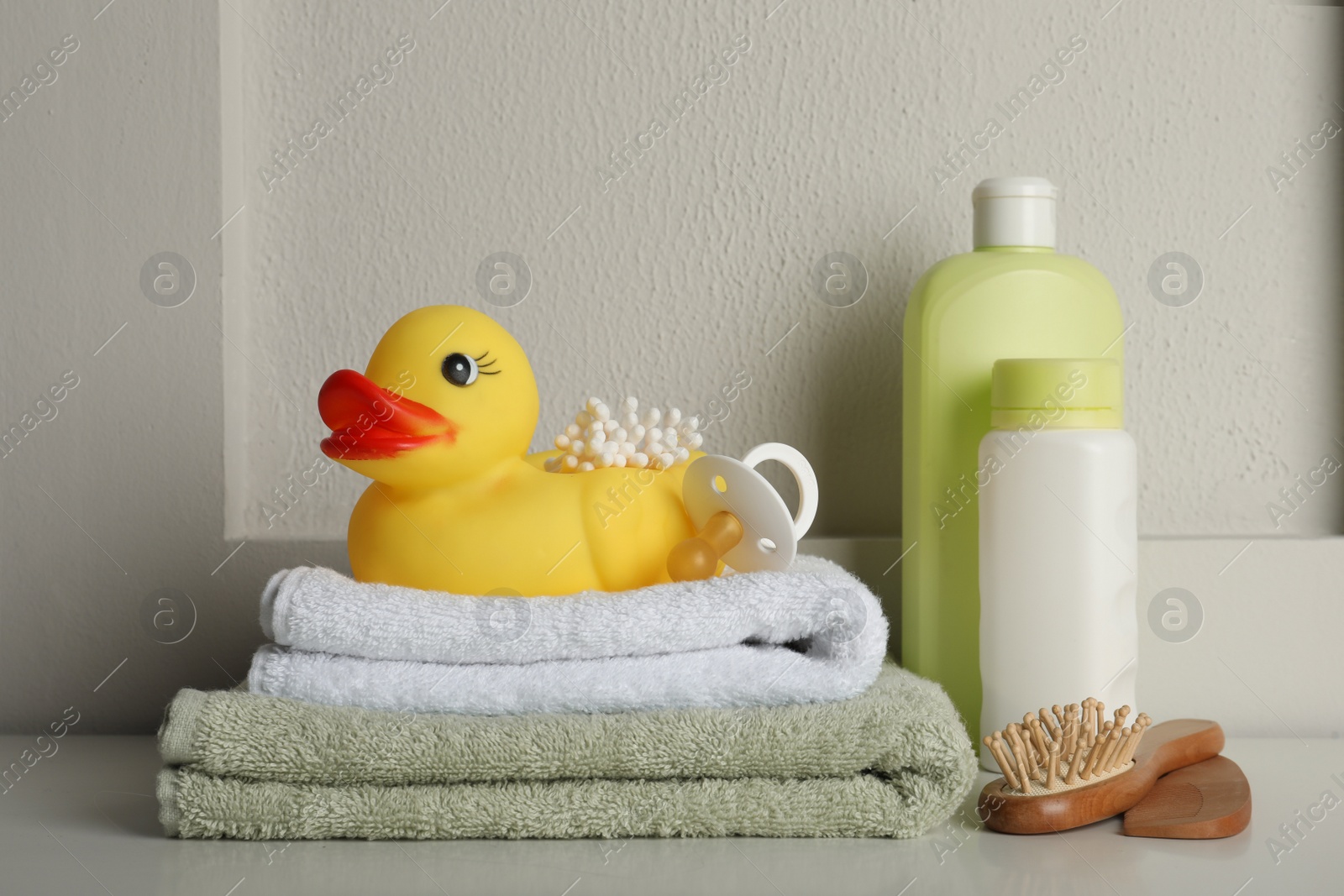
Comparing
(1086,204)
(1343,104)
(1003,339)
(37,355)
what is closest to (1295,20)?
(1343,104)

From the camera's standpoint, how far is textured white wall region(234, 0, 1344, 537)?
0.84 m

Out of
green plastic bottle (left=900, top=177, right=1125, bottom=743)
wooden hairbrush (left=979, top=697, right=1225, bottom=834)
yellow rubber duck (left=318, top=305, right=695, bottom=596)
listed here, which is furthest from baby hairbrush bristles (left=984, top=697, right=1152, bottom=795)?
yellow rubber duck (left=318, top=305, right=695, bottom=596)

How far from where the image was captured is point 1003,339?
709 millimetres

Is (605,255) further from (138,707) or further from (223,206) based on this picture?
(138,707)

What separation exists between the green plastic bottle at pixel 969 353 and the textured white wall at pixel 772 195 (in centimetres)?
11

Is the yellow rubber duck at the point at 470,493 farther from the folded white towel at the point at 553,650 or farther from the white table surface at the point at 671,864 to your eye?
the white table surface at the point at 671,864

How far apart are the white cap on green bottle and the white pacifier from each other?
253 millimetres

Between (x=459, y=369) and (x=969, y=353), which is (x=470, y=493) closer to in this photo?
(x=459, y=369)

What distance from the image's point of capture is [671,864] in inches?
20.4

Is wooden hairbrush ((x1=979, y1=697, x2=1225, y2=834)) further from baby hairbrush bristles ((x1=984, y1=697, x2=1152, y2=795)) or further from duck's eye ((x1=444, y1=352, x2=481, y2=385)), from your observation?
duck's eye ((x1=444, y1=352, x2=481, y2=385))

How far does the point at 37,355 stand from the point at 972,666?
0.73 metres

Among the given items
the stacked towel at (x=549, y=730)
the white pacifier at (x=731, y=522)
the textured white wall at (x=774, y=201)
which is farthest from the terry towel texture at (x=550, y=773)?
the textured white wall at (x=774, y=201)

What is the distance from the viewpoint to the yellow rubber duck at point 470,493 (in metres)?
0.60

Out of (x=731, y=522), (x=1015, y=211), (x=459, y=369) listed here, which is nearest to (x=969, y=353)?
(x=1015, y=211)
